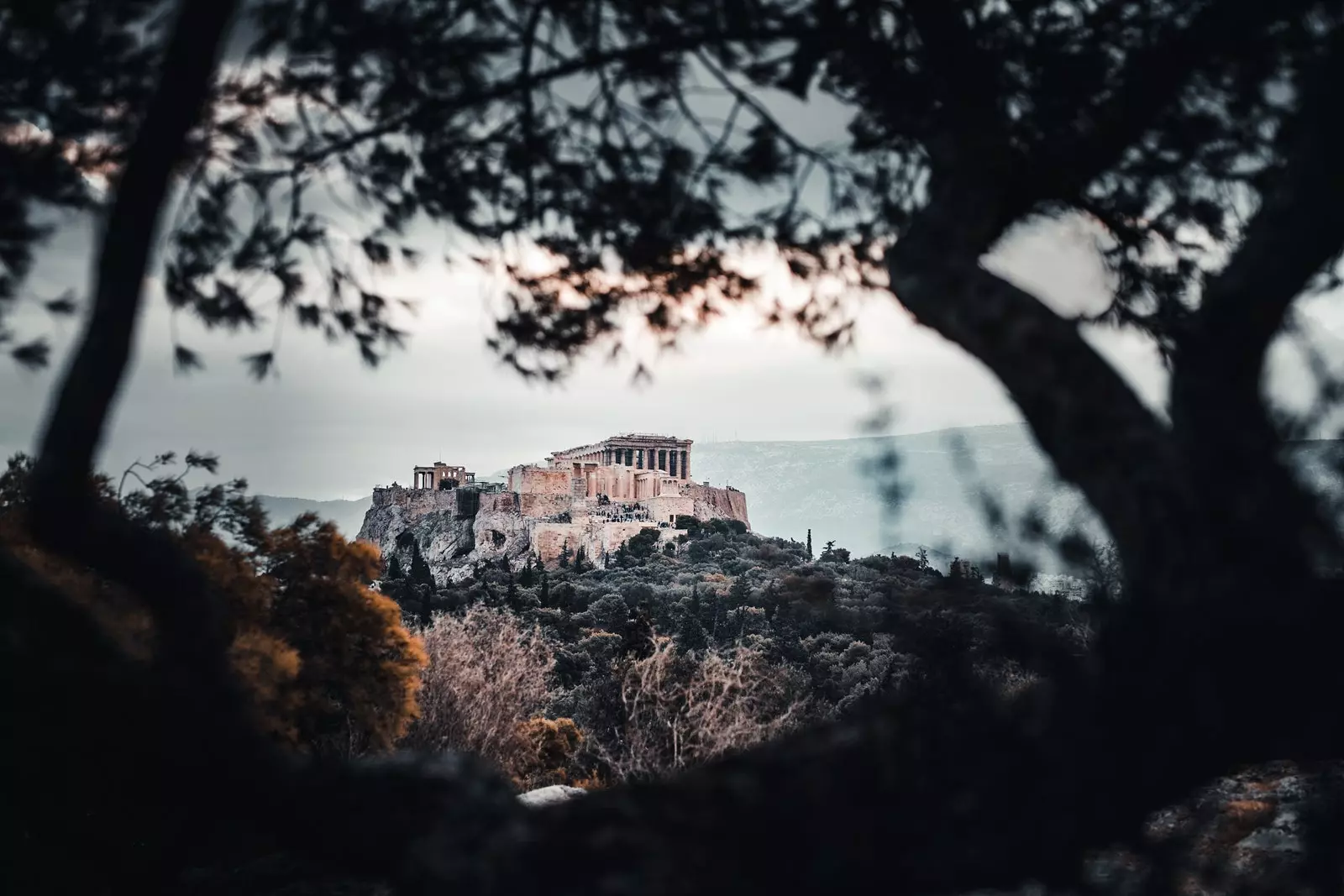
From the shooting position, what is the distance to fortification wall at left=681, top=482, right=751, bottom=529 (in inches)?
2906

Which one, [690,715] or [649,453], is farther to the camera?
[649,453]

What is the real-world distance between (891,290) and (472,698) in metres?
14.2

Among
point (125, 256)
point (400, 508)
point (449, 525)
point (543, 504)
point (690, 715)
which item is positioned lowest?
point (690, 715)

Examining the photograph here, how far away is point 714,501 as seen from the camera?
77312 millimetres

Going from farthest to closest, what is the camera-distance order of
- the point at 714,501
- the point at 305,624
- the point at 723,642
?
the point at 714,501
the point at 723,642
the point at 305,624

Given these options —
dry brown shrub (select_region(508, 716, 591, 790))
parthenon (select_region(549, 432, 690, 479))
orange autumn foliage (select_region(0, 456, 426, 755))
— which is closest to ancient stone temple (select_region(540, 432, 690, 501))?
parthenon (select_region(549, 432, 690, 479))

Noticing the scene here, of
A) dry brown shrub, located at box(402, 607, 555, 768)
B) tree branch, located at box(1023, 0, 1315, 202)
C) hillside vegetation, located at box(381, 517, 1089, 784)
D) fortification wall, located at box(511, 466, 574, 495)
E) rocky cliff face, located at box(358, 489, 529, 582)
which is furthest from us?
fortification wall, located at box(511, 466, 574, 495)

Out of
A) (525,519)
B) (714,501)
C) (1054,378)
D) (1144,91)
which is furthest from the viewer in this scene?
(714,501)

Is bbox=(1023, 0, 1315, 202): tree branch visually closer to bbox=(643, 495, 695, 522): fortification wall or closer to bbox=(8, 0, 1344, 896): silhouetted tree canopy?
bbox=(8, 0, 1344, 896): silhouetted tree canopy

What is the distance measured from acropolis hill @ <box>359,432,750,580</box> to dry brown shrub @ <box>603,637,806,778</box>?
44148 millimetres

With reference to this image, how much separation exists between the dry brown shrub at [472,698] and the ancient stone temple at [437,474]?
74.3 m

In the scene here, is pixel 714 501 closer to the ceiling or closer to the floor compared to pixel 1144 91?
closer to the ceiling

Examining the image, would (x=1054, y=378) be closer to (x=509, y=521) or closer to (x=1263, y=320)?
(x=1263, y=320)

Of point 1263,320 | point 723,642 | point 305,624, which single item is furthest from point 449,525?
point 1263,320
